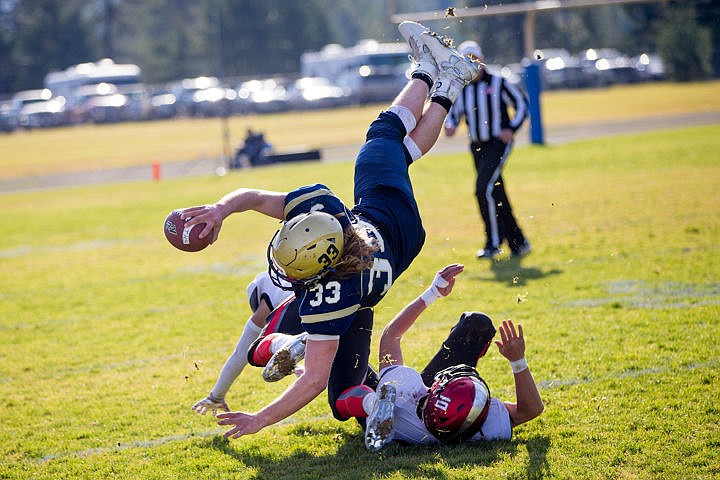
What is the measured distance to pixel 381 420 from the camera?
3924 mm

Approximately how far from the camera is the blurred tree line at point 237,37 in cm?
3884

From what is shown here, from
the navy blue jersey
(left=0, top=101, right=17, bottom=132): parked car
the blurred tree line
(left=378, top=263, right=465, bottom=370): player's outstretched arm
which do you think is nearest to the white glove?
(left=378, top=263, right=465, bottom=370): player's outstretched arm

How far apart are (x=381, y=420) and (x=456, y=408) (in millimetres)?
340

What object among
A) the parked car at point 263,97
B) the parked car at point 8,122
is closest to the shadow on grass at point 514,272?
the parked car at point 263,97

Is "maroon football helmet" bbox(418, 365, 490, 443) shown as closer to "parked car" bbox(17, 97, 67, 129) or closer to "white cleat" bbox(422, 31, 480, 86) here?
"white cleat" bbox(422, 31, 480, 86)

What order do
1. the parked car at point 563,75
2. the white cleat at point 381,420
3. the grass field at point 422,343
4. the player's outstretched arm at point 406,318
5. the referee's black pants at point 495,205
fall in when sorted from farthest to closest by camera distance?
the parked car at point 563,75 → the referee's black pants at point 495,205 → the player's outstretched arm at point 406,318 → the grass field at point 422,343 → the white cleat at point 381,420

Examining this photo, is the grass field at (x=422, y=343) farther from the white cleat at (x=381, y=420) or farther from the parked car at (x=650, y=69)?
the parked car at (x=650, y=69)

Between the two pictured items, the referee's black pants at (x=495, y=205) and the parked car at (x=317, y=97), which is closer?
the referee's black pants at (x=495, y=205)

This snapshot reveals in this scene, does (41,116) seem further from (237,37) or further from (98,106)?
(237,37)

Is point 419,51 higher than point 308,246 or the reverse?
higher

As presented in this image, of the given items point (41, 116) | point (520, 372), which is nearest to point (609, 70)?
point (41, 116)

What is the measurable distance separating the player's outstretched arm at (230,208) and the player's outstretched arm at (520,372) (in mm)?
1192

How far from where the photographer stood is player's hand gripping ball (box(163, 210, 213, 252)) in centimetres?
395

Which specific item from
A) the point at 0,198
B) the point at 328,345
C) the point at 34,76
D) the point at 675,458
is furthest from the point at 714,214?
the point at 34,76
